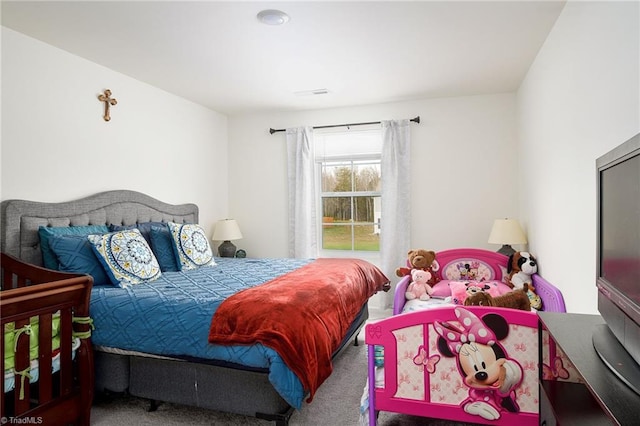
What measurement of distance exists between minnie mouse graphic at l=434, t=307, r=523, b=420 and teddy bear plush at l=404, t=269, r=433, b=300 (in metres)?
1.61

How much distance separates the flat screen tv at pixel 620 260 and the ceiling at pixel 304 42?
1.52 meters

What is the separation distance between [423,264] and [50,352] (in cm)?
284

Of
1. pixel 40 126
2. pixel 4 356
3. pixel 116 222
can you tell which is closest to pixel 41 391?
pixel 4 356

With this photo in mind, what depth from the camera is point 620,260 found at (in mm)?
1220

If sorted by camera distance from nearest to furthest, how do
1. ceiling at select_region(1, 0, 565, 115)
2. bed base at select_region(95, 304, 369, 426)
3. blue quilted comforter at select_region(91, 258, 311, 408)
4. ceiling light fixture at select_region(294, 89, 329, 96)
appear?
blue quilted comforter at select_region(91, 258, 311, 408) < bed base at select_region(95, 304, 369, 426) < ceiling at select_region(1, 0, 565, 115) < ceiling light fixture at select_region(294, 89, 329, 96)

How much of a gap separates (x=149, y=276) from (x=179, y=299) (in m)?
0.71

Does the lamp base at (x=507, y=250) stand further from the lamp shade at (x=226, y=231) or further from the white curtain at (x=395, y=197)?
the lamp shade at (x=226, y=231)

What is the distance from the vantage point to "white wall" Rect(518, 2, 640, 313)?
1.59 meters

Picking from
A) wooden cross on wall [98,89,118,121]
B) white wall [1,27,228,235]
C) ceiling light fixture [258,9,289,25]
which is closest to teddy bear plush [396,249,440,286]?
ceiling light fixture [258,9,289,25]

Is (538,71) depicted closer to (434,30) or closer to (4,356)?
(434,30)

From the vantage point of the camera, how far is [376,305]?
14.9 feet

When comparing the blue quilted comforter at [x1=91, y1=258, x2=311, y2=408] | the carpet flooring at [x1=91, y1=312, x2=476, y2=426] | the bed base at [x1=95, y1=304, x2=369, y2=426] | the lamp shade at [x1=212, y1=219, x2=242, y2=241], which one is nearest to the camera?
the blue quilted comforter at [x1=91, y1=258, x2=311, y2=408]

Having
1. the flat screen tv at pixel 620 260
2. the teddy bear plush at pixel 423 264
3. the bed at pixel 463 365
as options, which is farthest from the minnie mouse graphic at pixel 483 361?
the teddy bear plush at pixel 423 264

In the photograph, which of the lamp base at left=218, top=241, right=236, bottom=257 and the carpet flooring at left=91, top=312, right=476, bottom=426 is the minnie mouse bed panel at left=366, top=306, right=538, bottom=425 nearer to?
the carpet flooring at left=91, top=312, right=476, bottom=426
